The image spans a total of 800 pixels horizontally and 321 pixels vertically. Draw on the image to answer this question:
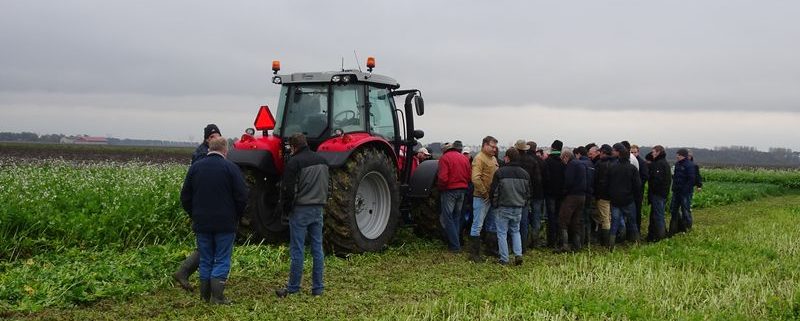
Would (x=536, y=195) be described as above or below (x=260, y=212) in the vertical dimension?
above

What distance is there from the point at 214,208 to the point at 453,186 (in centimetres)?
439

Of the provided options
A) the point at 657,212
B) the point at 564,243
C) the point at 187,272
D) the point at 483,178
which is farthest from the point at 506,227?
the point at 187,272

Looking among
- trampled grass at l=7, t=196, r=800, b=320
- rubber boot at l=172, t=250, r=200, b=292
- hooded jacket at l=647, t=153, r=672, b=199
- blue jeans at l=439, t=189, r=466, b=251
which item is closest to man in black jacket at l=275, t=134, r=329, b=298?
trampled grass at l=7, t=196, r=800, b=320

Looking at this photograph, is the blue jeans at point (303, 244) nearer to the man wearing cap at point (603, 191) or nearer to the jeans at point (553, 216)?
the jeans at point (553, 216)

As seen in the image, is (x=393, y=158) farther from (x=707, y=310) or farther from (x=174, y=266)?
(x=707, y=310)

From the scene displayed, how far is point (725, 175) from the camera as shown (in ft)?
118

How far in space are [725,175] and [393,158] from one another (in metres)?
30.9

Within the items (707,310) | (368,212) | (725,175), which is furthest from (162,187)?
(725,175)

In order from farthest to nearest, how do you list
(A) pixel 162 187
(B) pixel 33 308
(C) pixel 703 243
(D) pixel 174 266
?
(A) pixel 162 187 < (C) pixel 703 243 < (D) pixel 174 266 < (B) pixel 33 308

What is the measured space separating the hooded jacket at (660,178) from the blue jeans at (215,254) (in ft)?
27.3

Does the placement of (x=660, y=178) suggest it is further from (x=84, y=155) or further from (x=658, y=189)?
(x=84, y=155)

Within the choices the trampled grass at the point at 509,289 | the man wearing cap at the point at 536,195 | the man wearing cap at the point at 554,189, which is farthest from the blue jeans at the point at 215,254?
the man wearing cap at the point at 554,189

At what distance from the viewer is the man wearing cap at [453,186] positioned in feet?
33.1

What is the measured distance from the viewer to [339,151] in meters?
8.77
